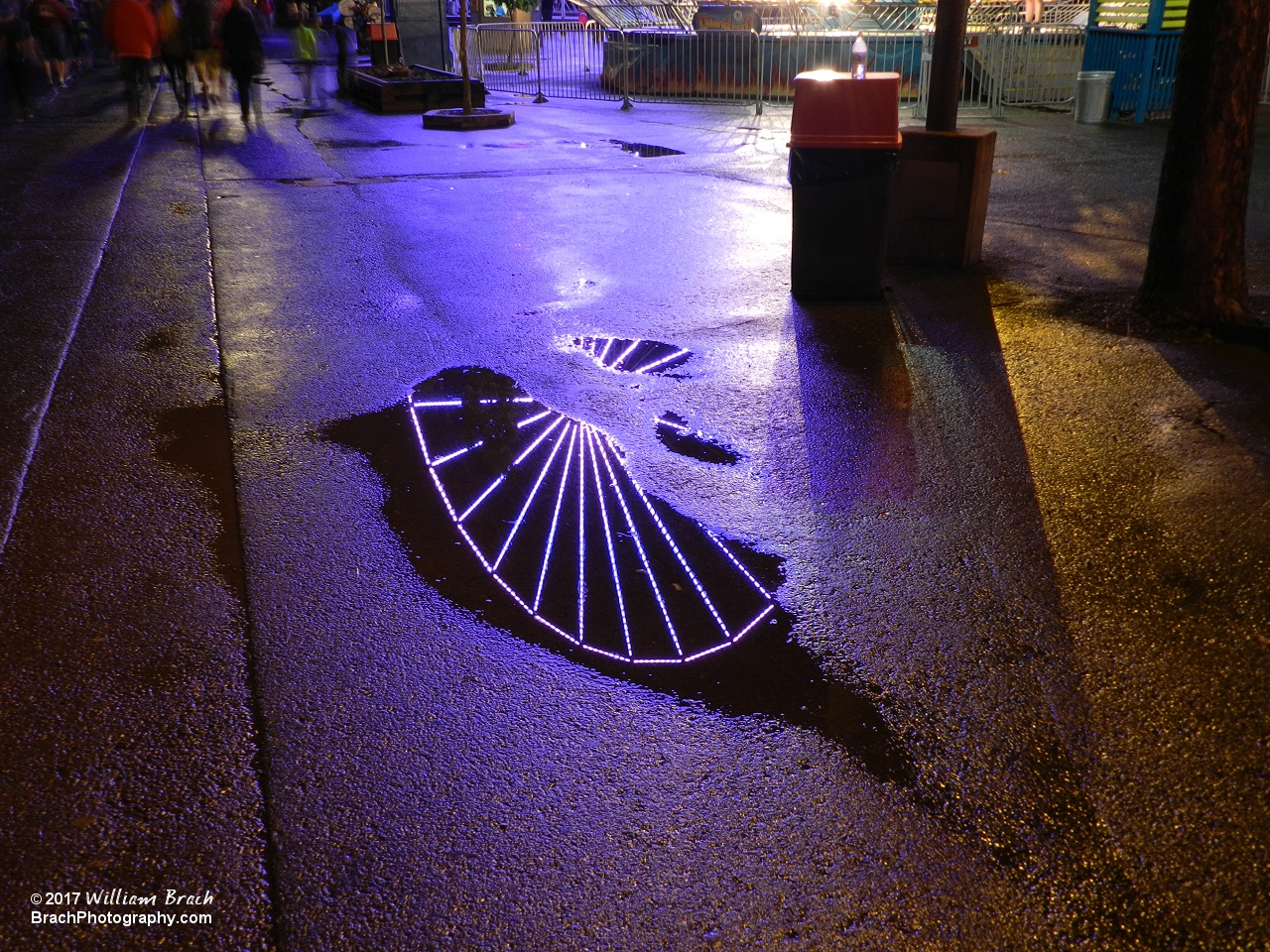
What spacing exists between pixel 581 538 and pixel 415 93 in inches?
700

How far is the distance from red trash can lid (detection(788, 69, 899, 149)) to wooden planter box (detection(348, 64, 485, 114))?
14.1 metres

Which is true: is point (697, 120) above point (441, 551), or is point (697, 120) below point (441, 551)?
above

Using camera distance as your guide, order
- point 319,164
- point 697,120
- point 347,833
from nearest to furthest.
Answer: point 347,833
point 319,164
point 697,120

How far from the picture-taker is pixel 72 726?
122 inches

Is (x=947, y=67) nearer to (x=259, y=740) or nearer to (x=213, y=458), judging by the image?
(x=213, y=458)

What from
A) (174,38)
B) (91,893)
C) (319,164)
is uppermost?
(174,38)

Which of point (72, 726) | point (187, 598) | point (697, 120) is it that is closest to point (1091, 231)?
point (187, 598)

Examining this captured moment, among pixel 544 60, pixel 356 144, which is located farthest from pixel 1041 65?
pixel 544 60

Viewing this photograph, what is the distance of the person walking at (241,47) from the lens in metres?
17.1

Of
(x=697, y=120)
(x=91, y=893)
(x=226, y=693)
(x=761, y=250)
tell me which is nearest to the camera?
(x=91, y=893)

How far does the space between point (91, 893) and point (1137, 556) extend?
3.72 meters

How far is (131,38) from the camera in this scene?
57.7ft

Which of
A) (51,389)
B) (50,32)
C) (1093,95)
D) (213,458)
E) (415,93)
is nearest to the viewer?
(213,458)

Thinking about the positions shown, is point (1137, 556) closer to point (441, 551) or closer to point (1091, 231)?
point (441, 551)
